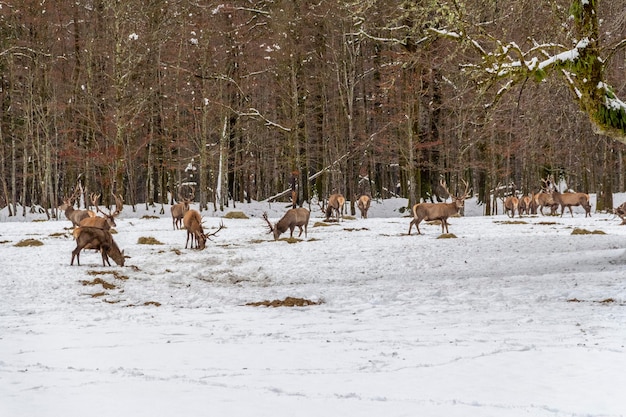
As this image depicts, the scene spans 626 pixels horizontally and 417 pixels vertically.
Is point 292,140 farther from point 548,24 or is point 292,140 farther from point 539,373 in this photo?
point 539,373

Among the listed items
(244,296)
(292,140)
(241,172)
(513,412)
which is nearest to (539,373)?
(513,412)

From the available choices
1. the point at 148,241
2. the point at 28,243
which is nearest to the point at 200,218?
the point at 148,241

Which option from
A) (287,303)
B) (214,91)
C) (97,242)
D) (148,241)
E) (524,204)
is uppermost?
(214,91)

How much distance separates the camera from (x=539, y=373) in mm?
5184

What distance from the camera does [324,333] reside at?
7.18 m

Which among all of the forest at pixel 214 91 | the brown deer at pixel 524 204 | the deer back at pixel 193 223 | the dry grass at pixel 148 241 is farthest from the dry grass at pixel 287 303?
the brown deer at pixel 524 204

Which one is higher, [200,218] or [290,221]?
[200,218]

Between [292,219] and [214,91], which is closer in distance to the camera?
[292,219]

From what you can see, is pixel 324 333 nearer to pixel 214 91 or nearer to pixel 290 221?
pixel 290 221

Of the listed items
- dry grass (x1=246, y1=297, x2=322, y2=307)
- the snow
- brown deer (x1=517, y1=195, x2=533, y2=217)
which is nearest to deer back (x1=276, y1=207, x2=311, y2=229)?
the snow

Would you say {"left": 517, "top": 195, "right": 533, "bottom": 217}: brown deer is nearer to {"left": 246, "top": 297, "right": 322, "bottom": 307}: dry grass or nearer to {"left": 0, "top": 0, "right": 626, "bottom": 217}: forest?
{"left": 0, "top": 0, "right": 626, "bottom": 217}: forest

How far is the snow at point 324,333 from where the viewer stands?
4547 millimetres

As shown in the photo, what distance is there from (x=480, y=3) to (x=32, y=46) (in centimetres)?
2832

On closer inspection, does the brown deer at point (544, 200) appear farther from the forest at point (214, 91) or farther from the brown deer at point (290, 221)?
the brown deer at point (290, 221)
